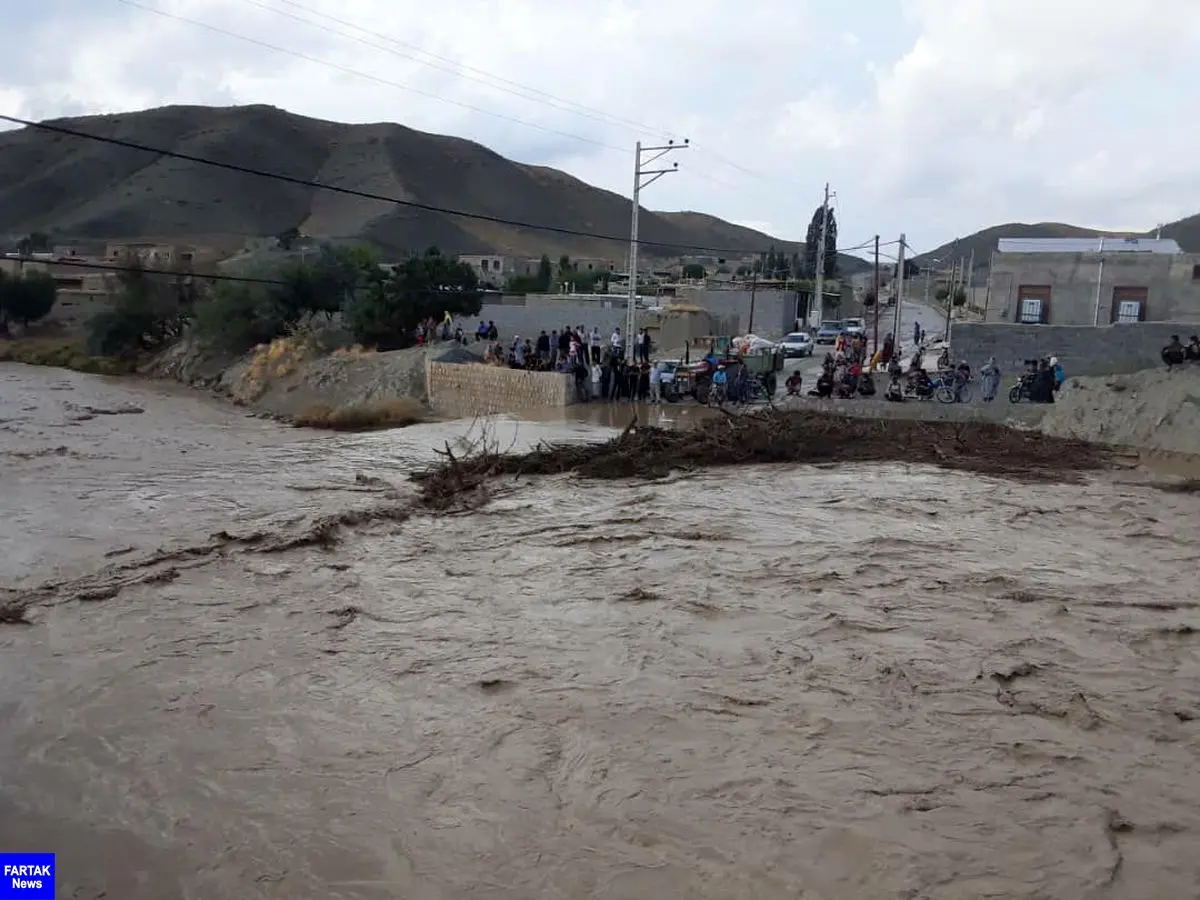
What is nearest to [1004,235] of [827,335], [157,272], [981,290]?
[981,290]

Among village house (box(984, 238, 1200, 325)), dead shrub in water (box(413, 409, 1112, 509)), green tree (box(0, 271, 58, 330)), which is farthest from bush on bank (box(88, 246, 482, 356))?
village house (box(984, 238, 1200, 325))

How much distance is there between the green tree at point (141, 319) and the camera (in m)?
46.4

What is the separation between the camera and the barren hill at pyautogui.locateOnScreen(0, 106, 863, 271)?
10075cm

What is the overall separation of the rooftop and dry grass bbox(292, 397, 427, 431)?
24.8 meters

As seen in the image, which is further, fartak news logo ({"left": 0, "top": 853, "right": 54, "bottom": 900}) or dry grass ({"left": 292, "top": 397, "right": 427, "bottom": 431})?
dry grass ({"left": 292, "top": 397, "right": 427, "bottom": 431})

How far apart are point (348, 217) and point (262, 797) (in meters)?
111

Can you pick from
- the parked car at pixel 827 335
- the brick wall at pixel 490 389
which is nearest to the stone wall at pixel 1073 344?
the brick wall at pixel 490 389

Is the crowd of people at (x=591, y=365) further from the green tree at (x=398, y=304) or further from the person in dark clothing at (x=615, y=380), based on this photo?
the green tree at (x=398, y=304)

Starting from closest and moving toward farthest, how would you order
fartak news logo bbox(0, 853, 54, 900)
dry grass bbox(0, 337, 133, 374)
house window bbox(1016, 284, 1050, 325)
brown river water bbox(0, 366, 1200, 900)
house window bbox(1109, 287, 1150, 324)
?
fartak news logo bbox(0, 853, 54, 900), brown river water bbox(0, 366, 1200, 900), house window bbox(1109, 287, 1150, 324), house window bbox(1016, 284, 1050, 325), dry grass bbox(0, 337, 133, 374)

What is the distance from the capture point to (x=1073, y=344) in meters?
27.0

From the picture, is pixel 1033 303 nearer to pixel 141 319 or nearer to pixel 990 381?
pixel 990 381

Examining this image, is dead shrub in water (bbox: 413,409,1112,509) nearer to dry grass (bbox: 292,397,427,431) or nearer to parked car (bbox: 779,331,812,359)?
dry grass (bbox: 292,397,427,431)

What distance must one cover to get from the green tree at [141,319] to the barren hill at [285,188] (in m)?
48.9

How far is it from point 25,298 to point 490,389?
38832 mm
